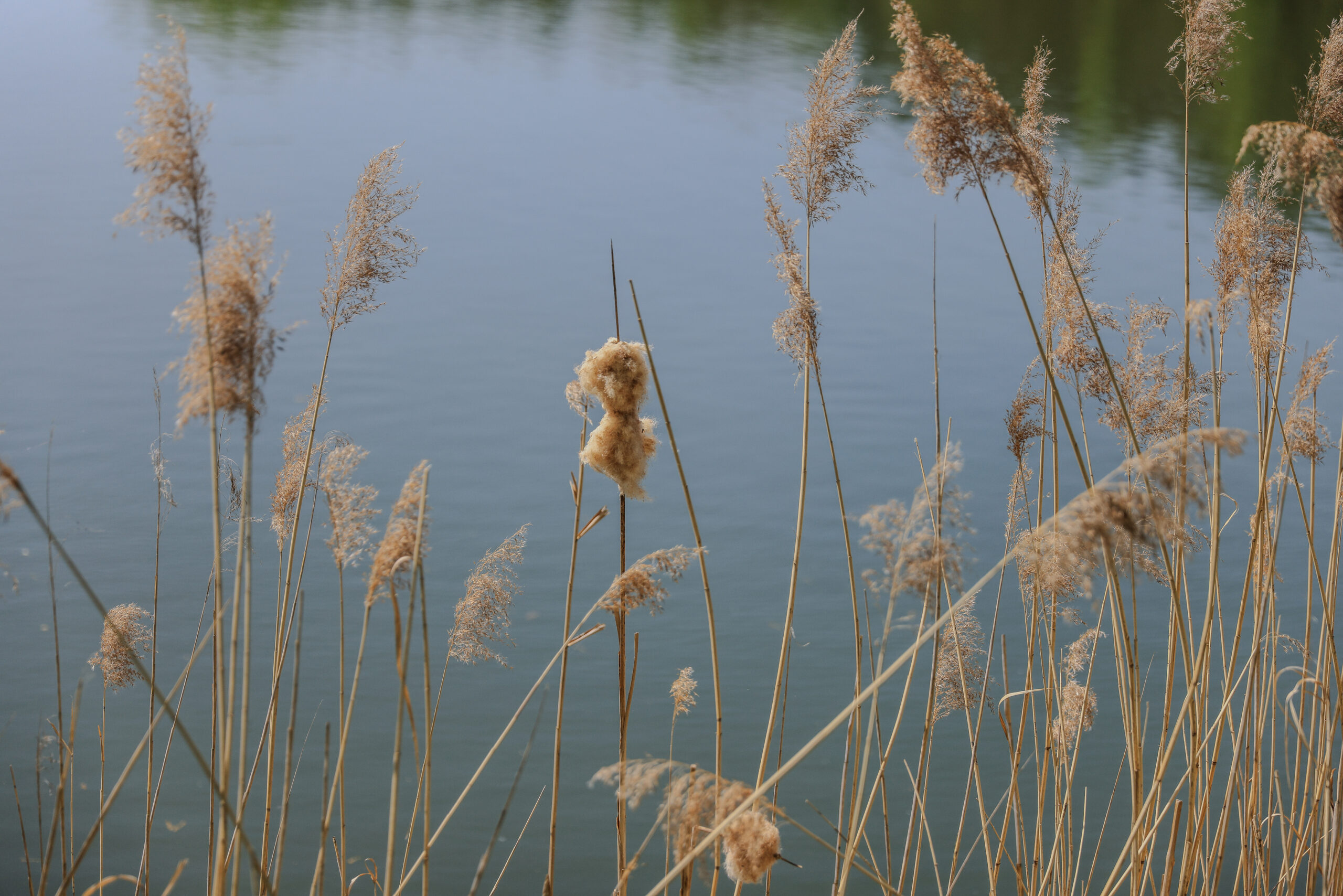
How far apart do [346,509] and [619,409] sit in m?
0.35

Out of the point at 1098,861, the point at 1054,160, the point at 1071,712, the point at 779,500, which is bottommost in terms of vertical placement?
the point at 1098,861

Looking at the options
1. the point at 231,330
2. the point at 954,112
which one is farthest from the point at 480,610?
the point at 954,112

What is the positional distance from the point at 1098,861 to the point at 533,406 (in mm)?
3659

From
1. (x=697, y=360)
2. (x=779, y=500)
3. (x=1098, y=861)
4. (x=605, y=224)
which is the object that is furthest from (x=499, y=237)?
(x=1098, y=861)

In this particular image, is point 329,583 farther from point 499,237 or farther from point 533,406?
point 499,237

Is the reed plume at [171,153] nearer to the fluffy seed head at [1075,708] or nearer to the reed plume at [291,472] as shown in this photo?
the reed plume at [291,472]

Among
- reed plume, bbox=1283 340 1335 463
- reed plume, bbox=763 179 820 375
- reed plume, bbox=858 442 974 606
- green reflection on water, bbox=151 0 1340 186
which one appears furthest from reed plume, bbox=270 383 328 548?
green reflection on water, bbox=151 0 1340 186

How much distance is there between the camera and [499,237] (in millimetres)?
8383

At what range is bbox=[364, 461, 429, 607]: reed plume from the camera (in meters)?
1.02

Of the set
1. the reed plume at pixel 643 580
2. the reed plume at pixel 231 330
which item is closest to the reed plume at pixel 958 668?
the reed plume at pixel 643 580

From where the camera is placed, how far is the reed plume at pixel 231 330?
0.90 metres

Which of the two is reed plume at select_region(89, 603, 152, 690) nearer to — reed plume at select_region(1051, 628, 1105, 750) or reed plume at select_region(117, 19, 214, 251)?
reed plume at select_region(117, 19, 214, 251)

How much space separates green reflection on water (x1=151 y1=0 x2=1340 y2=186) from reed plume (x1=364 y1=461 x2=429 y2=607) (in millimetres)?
11492

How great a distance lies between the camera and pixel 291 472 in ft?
5.10
